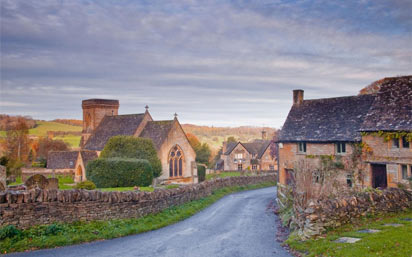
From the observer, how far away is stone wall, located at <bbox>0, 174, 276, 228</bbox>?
1542 centimetres

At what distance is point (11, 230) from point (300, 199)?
46.2 feet

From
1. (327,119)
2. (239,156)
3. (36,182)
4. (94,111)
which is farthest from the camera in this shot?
(239,156)

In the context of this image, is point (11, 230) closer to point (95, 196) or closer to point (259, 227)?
point (95, 196)

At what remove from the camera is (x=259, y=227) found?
21094 mm

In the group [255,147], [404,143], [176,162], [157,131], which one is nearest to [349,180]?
[404,143]

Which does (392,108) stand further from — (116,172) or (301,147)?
(116,172)

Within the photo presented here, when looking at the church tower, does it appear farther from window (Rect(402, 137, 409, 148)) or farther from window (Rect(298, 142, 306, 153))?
window (Rect(402, 137, 409, 148))

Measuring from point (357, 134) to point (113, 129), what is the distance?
37.6m

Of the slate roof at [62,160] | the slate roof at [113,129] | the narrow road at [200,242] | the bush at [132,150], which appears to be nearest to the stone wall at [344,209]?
the narrow road at [200,242]

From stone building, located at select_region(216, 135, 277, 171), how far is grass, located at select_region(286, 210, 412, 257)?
222 ft

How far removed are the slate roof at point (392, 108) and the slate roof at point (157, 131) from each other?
26.4m

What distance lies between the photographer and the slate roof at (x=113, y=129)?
170 feet

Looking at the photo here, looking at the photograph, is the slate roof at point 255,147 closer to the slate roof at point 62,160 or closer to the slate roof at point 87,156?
the slate roof at point 62,160

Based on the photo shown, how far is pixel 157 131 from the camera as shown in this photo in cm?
4847
